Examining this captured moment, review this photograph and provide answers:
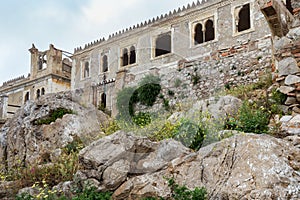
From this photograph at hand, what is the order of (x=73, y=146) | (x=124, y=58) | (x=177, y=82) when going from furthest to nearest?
(x=124, y=58), (x=177, y=82), (x=73, y=146)

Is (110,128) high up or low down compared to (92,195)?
up

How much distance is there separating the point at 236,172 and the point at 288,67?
3.36 m

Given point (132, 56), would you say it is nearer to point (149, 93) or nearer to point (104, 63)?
point (104, 63)

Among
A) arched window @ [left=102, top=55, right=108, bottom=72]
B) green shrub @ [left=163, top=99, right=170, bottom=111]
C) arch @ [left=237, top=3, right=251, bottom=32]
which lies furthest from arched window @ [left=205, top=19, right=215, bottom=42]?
green shrub @ [left=163, top=99, right=170, bottom=111]

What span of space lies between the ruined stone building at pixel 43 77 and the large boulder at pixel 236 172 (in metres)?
23.6

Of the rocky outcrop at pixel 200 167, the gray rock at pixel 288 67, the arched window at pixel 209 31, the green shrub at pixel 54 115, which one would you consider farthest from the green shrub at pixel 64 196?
the arched window at pixel 209 31

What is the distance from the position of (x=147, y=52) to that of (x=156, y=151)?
16.5 metres

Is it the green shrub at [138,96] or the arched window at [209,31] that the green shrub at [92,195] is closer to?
the green shrub at [138,96]

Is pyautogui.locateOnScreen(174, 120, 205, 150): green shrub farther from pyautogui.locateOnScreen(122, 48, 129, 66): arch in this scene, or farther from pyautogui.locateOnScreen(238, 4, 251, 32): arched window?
pyautogui.locateOnScreen(122, 48, 129, 66): arch

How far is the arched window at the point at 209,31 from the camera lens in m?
20.5

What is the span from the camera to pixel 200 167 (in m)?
5.94

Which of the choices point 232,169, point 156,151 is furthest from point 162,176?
point 232,169

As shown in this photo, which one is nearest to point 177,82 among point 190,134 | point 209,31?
point 190,134

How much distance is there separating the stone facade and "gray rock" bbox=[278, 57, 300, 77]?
415 centimetres
